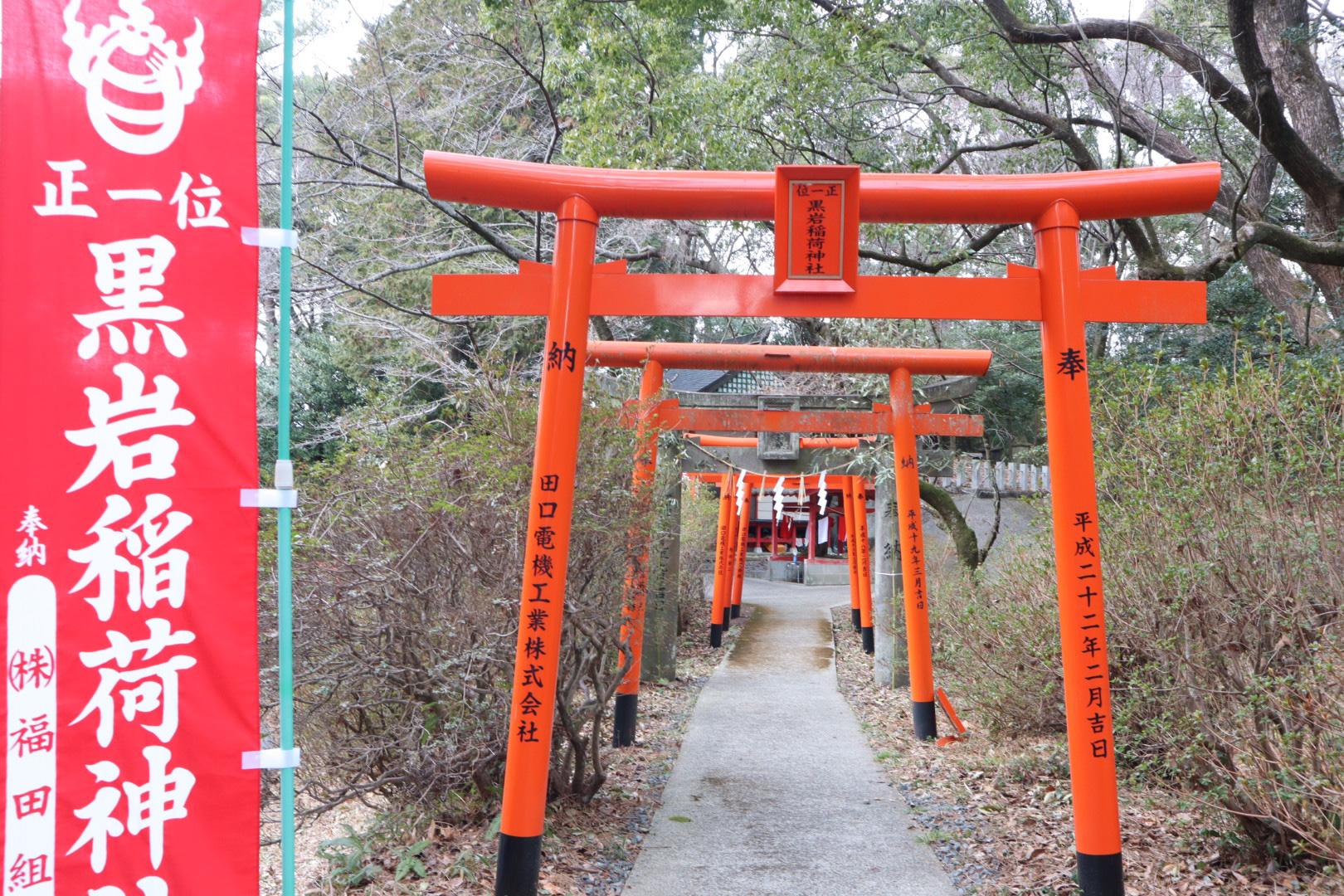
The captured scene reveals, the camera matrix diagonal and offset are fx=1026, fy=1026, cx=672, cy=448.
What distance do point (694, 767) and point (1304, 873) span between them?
4516mm

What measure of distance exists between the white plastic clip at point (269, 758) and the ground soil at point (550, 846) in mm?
1916

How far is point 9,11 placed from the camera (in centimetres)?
305

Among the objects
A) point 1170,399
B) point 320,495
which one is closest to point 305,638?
point 320,495

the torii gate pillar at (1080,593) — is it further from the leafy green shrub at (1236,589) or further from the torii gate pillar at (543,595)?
the torii gate pillar at (543,595)

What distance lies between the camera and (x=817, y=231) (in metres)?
5.00

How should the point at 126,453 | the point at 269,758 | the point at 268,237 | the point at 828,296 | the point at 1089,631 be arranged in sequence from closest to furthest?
1. the point at 126,453
2. the point at 269,758
3. the point at 268,237
4. the point at 1089,631
5. the point at 828,296

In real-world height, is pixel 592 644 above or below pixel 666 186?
below

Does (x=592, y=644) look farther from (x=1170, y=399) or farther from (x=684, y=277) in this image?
(x=1170, y=399)

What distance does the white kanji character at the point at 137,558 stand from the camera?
3.00m

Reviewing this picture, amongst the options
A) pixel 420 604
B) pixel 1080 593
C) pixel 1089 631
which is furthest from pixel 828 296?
pixel 420 604

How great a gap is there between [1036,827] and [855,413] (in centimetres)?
477

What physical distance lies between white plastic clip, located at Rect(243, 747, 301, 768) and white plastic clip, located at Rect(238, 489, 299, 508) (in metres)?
0.75

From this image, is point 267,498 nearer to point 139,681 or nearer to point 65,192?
point 139,681

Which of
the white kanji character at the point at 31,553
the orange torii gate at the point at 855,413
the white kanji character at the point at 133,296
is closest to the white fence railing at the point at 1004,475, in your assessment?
the orange torii gate at the point at 855,413
